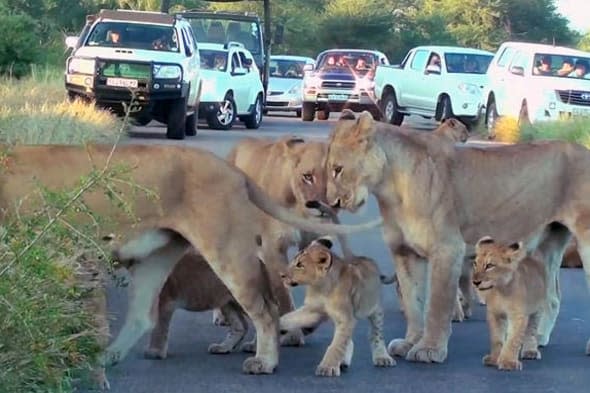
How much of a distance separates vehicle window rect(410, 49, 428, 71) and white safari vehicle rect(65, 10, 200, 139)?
30.5 feet

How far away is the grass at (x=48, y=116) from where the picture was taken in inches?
669

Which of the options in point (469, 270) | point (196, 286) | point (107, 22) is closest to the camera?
point (196, 286)

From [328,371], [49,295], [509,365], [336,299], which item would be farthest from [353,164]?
[49,295]

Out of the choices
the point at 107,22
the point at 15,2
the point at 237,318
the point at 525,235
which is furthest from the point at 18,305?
the point at 15,2

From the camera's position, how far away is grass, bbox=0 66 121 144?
669 inches

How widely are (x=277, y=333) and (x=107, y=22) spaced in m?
19.0

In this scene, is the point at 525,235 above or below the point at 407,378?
above

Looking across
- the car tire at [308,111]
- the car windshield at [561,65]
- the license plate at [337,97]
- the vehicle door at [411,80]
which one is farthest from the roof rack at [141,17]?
the car tire at [308,111]

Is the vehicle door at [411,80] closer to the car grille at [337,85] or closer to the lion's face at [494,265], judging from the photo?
the car grille at [337,85]

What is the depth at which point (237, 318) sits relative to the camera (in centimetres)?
909

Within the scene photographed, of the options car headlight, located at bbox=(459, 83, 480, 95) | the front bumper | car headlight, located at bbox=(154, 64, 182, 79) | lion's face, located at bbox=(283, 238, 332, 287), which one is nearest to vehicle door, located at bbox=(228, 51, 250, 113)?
car headlight, located at bbox=(459, 83, 480, 95)

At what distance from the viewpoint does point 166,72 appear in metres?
25.4

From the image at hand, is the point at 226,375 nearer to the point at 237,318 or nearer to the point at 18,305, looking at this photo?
the point at 237,318

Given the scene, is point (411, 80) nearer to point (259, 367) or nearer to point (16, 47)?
point (16, 47)
